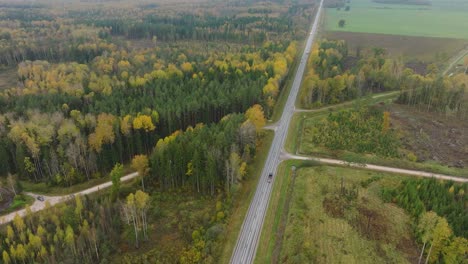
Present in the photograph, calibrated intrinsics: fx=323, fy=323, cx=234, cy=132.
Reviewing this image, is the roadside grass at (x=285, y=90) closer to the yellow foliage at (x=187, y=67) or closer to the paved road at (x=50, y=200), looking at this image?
the yellow foliage at (x=187, y=67)

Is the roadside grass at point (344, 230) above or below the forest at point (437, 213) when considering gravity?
below

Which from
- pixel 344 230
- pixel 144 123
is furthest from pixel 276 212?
pixel 144 123

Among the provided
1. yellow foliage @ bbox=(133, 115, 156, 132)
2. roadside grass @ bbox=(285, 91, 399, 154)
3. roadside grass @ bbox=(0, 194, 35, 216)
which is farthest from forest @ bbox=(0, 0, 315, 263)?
roadside grass @ bbox=(285, 91, 399, 154)

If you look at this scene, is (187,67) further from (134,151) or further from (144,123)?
(134,151)

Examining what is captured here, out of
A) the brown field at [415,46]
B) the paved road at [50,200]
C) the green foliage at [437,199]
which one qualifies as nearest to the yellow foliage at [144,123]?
the paved road at [50,200]

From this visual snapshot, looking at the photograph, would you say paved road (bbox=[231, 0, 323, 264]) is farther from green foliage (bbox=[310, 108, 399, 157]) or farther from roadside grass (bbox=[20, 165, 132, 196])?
roadside grass (bbox=[20, 165, 132, 196])

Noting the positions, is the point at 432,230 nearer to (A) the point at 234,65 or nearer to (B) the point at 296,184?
(B) the point at 296,184

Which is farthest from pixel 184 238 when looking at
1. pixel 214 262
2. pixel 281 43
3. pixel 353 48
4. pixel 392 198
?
pixel 353 48
